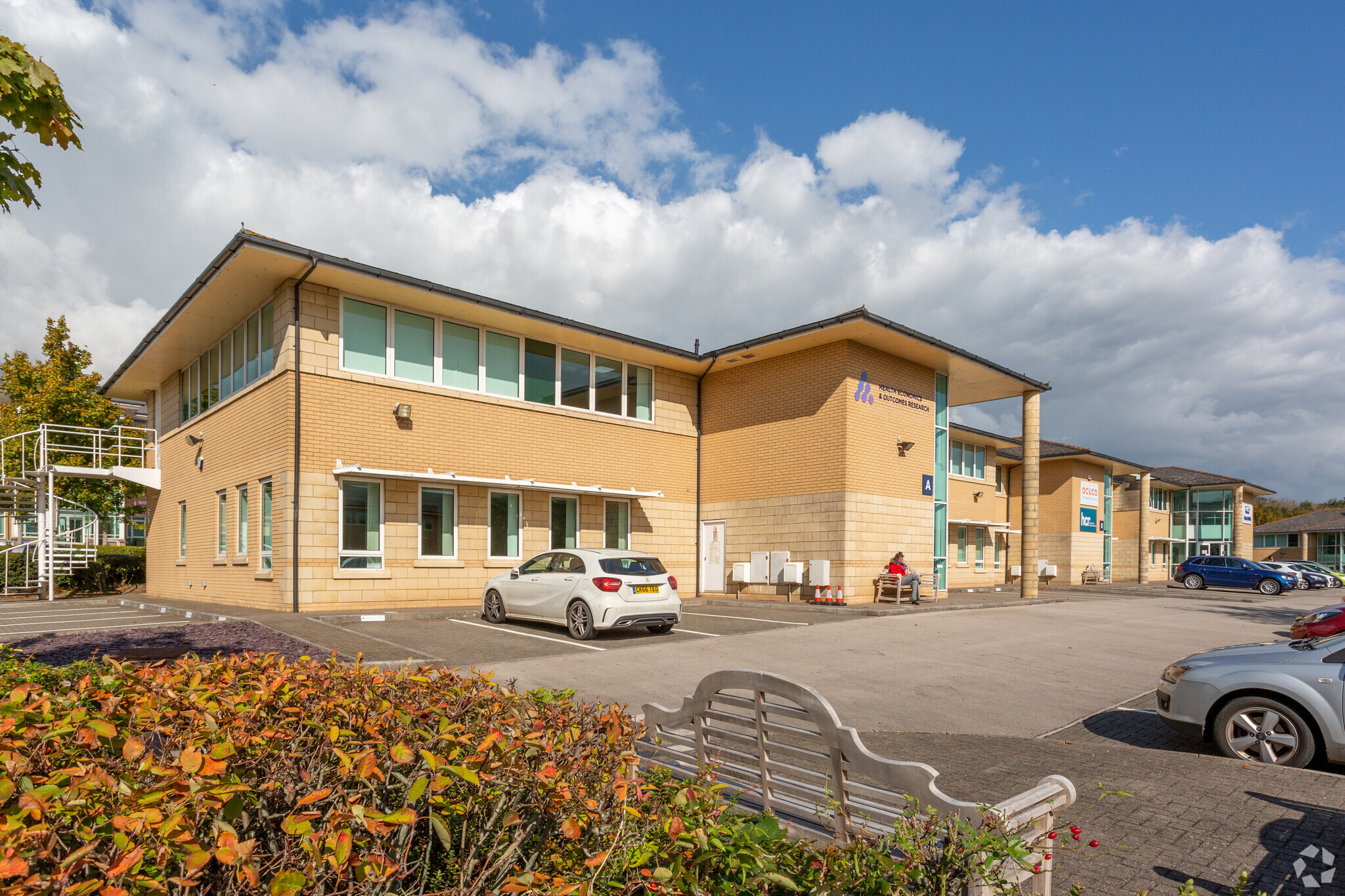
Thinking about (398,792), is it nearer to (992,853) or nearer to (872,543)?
(992,853)

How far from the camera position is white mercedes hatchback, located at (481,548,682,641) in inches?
480

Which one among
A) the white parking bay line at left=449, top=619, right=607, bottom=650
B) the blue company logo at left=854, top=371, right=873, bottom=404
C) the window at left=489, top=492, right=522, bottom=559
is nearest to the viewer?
the white parking bay line at left=449, top=619, right=607, bottom=650

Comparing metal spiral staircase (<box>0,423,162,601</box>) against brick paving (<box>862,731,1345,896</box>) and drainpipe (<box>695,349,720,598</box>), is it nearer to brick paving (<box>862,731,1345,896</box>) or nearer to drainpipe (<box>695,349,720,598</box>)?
drainpipe (<box>695,349,720,598</box>)

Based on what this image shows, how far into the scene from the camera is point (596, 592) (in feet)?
40.0

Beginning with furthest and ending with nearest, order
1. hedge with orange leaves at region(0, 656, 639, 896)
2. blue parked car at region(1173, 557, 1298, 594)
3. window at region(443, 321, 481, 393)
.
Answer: blue parked car at region(1173, 557, 1298, 594)
window at region(443, 321, 481, 393)
hedge with orange leaves at region(0, 656, 639, 896)

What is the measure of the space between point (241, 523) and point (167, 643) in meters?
7.67

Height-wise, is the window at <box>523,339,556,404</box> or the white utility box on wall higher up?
the window at <box>523,339,556,404</box>

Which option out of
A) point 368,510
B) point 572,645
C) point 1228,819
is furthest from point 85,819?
point 368,510

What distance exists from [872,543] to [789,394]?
4.32 m

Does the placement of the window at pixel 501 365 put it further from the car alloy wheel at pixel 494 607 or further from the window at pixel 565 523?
the car alloy wheel at pixel 494 607

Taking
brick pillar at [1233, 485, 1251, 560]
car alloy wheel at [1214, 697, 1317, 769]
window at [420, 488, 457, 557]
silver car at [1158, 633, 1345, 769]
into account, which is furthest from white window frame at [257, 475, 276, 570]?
brick pillar at [1233, 485, 1251, 560]

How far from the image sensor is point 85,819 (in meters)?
1.93

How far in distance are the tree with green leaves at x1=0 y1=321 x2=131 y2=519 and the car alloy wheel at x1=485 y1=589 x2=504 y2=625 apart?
21.0m

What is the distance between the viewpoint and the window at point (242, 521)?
1697cm
